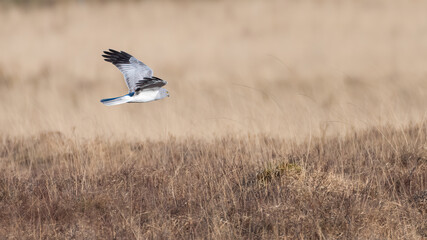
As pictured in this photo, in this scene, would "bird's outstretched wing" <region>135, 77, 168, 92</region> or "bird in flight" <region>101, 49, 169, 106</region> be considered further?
"bird in flight" <region>101, 49, 169, 106</region>

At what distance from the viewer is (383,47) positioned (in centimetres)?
1767

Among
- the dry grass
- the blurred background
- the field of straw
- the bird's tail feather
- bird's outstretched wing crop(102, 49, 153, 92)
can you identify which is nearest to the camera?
the dry grass

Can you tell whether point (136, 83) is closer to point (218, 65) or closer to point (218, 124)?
point (218, 124)

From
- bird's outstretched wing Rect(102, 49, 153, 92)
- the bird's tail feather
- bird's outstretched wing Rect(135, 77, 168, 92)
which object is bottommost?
the bird's tail feather

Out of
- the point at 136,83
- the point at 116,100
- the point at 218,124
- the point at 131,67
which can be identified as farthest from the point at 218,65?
the point at 136,83

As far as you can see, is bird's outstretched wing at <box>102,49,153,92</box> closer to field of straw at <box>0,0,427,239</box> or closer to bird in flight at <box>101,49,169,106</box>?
bird in flight at <box>101,49,169,106</box>

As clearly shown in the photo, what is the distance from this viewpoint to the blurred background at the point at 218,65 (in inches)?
432

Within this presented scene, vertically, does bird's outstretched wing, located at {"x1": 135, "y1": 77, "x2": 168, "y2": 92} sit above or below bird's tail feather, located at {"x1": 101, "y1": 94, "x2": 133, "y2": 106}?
above

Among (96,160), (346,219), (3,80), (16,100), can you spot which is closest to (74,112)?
(16,100)

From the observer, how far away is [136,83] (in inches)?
290

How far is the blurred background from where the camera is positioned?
1098cm

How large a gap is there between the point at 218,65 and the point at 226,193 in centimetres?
1114

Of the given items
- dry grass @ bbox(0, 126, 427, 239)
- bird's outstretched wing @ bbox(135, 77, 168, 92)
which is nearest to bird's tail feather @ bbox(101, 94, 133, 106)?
bird's outstretched wing @ bbox(135, 77, 168, 92)

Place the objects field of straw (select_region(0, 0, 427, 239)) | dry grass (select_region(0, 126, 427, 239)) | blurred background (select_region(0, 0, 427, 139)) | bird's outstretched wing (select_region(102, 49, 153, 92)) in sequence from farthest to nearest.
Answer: blurred background (select_region(0, 0, 427, 139)), bird's outstretched wing (select_region(102, 49, 153, 92)), field of straw (select_region(0, 0, 427, 239)), dry grass (select_region(0, 126, 427, 239))
